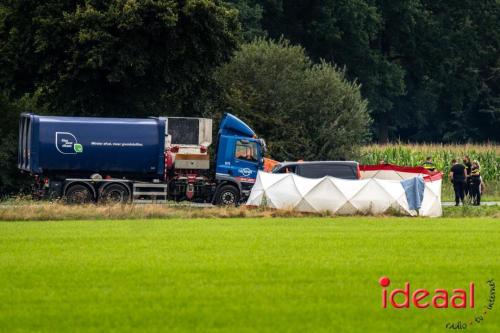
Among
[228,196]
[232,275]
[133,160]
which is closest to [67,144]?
[133,160]

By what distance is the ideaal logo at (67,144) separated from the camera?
44188mm

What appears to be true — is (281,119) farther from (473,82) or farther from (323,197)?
(473,82)

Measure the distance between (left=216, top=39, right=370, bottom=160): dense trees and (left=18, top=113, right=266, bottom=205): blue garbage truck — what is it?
29.4 ft

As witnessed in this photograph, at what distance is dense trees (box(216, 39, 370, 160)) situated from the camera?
56.9m

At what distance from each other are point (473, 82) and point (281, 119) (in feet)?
140

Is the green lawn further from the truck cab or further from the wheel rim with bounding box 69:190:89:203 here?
the truck cab

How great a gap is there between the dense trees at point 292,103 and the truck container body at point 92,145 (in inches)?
433

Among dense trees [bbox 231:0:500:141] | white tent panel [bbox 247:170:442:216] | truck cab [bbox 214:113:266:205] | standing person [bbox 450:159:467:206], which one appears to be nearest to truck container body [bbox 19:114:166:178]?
truck cab [bbox 214:113:266:205]

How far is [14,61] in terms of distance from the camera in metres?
51.6

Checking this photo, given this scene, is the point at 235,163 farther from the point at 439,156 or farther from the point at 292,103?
the point at 439,156

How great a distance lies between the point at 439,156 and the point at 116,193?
24990 mm

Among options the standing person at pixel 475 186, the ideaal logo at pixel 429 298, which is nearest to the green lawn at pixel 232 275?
the ideaal logo at pixel 429 298

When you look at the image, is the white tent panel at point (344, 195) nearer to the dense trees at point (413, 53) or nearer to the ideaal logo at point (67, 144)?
the ideaal logo at point (67, 144)

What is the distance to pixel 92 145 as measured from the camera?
44438 millimetres
